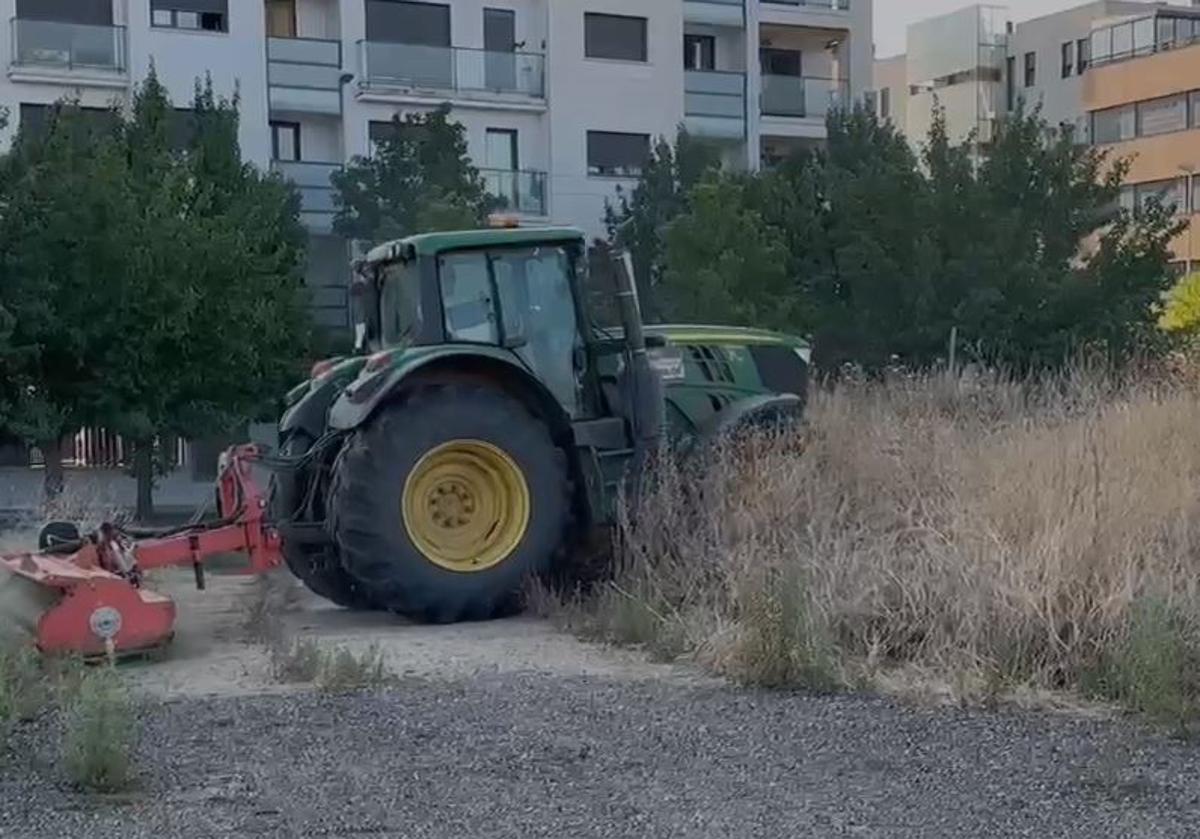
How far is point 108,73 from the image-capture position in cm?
3531

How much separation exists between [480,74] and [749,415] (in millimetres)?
28319

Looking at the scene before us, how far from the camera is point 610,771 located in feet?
21.7

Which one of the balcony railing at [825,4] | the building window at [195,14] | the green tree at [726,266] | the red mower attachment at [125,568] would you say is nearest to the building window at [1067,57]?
the balcony railing at [825,4]

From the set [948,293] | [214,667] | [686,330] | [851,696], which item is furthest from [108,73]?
Result: [851,696]

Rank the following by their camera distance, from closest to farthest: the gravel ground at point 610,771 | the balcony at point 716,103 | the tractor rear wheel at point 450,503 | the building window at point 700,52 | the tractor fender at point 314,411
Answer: the gravel ground at point 610,771, the tractor rear wheel at point 450,503, the tractor fender at point 314,411, the balcony at point 716,103, the building window at point 700,52

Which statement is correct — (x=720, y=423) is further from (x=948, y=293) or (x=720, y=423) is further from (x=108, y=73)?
(x=108, y=73)

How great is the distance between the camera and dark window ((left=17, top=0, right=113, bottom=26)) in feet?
115

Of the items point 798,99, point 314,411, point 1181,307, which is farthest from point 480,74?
point 314,411

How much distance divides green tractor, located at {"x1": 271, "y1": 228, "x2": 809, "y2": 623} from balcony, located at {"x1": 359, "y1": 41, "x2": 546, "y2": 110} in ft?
86.3

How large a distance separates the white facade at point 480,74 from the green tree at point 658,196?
2.56 meters

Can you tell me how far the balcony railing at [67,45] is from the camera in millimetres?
34438

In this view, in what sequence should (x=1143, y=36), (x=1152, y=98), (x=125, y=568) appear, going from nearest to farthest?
1. (x=125, y=568)
2. (x=1152, y=98)
3. (x=1143, y=36)

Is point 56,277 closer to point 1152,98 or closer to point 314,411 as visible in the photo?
point 314,411

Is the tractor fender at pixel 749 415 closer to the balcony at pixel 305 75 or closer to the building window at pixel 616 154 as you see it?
the balcony at pixel 305 75
